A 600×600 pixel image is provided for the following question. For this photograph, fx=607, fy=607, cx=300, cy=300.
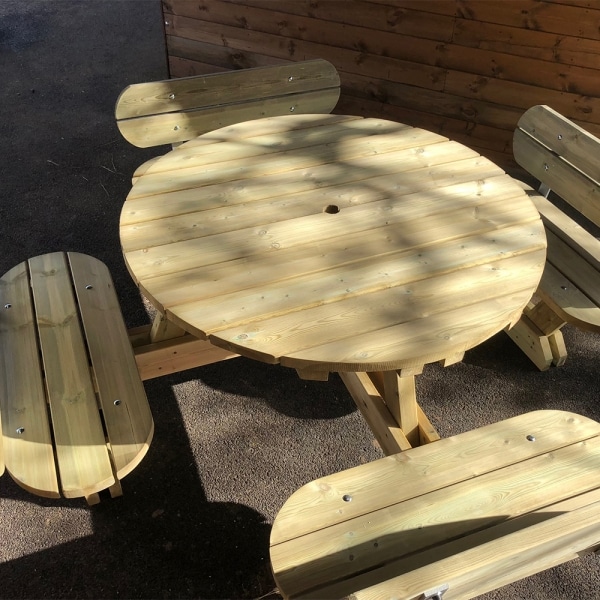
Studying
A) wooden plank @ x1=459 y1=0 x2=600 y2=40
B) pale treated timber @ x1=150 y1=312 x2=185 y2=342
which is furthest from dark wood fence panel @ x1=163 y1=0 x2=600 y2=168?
pale treated timber @ x1=150 y1=312 x2=185 y2=342

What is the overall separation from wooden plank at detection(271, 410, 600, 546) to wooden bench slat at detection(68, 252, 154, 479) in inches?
19.4

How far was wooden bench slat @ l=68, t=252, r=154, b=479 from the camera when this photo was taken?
1754 mm

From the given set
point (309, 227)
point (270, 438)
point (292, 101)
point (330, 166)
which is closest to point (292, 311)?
point (309, 227)

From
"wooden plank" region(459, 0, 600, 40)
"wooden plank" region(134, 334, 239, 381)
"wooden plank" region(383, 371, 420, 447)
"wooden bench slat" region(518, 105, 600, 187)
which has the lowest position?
"wooden plank" region(134, 334, 239, 381)

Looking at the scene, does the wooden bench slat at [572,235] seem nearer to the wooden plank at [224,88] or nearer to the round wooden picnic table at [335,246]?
the round wooden picnic table at [335,246]

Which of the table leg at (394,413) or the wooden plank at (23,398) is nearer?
the wooden plank at (23,398)

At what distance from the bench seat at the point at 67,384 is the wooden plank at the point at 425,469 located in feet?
1.69

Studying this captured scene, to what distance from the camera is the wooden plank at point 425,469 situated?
1.56 m

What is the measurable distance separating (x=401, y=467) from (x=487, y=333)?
0.44 m

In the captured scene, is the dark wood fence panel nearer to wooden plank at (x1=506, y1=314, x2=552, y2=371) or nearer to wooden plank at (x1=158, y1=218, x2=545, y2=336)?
wooden plank at (x1=506, y1=314, x2=552, y2=371)

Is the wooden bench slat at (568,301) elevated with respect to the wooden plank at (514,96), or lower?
lower

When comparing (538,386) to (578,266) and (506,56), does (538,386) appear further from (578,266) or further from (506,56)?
(506,56)

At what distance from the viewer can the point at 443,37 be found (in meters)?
3.79

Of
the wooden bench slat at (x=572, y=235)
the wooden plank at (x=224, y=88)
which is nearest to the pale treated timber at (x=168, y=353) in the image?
the wooden plank at (x=224, y=88)
